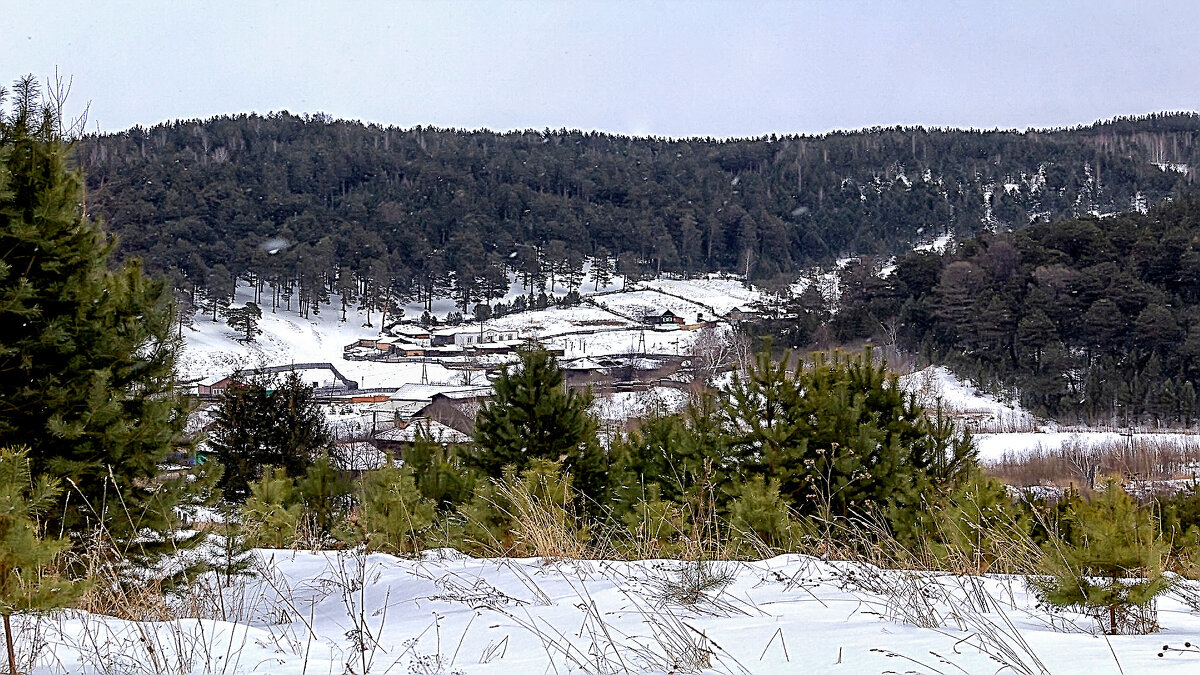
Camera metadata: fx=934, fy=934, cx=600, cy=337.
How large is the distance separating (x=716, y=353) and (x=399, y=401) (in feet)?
65.5

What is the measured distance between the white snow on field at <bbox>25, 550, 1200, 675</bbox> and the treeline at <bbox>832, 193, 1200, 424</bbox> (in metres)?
48.2

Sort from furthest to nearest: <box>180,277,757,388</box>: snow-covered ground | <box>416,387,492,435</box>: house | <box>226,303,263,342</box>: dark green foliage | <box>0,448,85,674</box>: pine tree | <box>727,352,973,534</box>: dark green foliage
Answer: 1. <box>226,303,263,342</box>: dark green foliage
2. <box>180,277,757,388</box>: snow-covered ground
3. <box>416,387,492,435</box>: house
4. <box>727,352,973,534</box>: dark green foliage
5. <box>0,448,85,674</box>: pine tree

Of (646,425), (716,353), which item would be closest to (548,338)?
(716,353)

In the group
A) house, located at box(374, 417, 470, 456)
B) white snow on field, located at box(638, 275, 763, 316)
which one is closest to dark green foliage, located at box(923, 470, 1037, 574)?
house, located at box(374, 417, 470, 456)

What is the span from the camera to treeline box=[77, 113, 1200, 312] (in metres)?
86.6

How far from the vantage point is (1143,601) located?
259cm

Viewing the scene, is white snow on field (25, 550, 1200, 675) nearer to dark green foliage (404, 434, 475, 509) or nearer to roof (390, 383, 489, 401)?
dark green foliage (404, 434, 475, 509)

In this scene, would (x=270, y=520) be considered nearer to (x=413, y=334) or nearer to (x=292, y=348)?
(x=292, y=348)

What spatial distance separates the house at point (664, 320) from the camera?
73.1 metres

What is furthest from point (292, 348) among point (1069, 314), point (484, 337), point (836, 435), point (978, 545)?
point (978, 545)

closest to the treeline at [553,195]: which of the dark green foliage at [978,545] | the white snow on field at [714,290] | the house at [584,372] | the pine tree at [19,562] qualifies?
the white snow on field at [714,290]

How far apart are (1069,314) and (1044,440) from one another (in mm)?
20691

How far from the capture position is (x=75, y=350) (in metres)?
5.97

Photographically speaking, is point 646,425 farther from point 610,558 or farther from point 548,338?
point 548,338
